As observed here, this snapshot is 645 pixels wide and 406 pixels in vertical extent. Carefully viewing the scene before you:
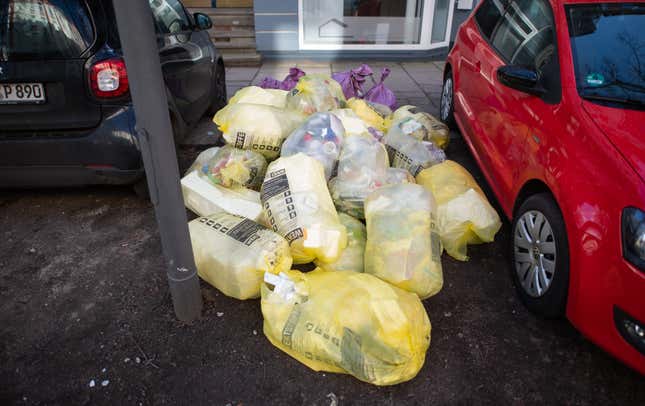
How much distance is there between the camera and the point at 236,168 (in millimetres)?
3273

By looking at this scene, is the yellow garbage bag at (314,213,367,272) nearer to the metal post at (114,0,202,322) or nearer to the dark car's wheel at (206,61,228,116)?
the metal post at (114,0,202,322)

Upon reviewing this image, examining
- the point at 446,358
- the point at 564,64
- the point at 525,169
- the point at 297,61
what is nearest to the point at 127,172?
the point at 446,358

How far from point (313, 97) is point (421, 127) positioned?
103cm

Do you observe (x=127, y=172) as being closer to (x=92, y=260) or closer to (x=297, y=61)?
(x=92, y=260)

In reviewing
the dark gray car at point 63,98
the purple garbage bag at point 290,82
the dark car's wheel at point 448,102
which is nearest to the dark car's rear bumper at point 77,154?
the dark gray car at point 63,98

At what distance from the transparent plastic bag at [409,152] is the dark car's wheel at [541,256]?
3.50ft

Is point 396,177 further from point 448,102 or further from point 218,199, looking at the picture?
point 448,102

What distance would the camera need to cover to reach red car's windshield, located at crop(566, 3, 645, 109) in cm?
243

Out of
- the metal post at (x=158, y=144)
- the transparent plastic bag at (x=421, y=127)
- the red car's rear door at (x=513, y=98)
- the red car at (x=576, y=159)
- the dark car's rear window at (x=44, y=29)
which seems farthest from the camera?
the transparent plastic bag at (x=421, y=127)

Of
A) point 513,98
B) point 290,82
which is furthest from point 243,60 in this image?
point 513,98

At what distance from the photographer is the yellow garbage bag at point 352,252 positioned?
267cm

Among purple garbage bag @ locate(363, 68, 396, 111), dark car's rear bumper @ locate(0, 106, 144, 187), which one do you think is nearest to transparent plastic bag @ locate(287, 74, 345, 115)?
purple garbage bag @ locate(363, 68, 396, 111)

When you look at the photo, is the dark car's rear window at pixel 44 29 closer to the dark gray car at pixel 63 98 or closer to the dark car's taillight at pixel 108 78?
the dark gray car at pixel 63 98

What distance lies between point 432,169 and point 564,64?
1.15 metres
